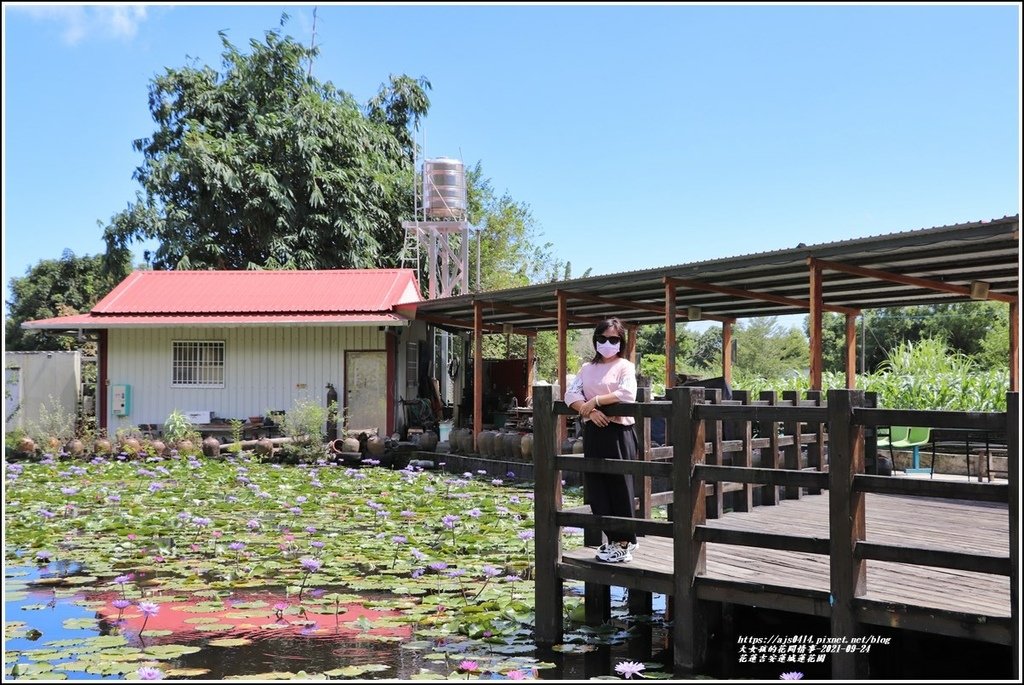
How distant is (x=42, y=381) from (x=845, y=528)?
20.2 meters

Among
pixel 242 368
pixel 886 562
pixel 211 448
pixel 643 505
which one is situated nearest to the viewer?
pixel 886 562

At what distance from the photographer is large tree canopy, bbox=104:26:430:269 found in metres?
30.6

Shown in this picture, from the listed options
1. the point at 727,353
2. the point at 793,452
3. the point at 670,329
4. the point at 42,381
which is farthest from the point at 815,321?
the point at 42,381

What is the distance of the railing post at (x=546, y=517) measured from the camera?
564cm

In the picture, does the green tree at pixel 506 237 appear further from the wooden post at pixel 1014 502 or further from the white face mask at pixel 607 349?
the wooden post at pixel 1014 502

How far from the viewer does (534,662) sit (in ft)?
17.1

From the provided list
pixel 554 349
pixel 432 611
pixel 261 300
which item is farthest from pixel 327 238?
pixel 432 611

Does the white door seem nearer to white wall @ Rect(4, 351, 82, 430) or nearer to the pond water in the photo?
white wall @ Rect(4, 351, 82, 430)

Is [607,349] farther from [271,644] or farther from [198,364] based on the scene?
[198,364]

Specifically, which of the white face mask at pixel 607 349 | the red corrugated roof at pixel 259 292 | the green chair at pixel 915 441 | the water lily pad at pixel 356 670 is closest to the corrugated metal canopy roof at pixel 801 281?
the red corrugated roof at pixel 259 292

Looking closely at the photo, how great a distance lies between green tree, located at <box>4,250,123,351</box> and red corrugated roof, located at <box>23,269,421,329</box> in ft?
59.7

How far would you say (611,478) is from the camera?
5.82 m

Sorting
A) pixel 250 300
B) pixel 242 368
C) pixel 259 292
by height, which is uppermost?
pixel 259 292

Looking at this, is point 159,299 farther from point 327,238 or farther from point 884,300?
point 884,300
